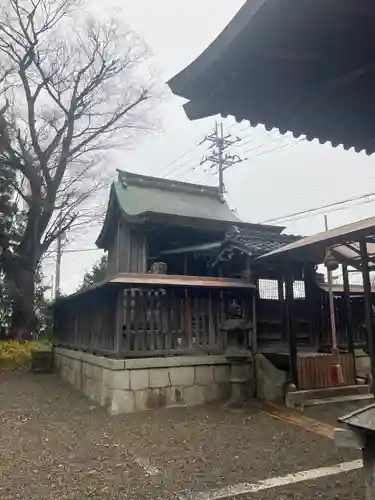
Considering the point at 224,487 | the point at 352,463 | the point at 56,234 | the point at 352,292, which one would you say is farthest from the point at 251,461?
the point at 56,234

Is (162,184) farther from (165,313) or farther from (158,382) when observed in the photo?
(158,382)

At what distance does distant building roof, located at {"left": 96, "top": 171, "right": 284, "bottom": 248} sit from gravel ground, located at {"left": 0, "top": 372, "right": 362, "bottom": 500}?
19.8 ft

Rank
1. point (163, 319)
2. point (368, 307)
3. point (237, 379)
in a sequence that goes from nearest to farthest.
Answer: point (368, 307) < point (237, 379) < point (163, 319)

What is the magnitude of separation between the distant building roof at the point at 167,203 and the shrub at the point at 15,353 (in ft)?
15.7

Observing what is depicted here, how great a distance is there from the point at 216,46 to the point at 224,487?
152 inches

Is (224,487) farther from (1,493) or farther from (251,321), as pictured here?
(251,321)

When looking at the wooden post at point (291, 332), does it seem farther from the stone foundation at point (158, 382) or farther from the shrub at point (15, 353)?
the shrub at point (15, 353)

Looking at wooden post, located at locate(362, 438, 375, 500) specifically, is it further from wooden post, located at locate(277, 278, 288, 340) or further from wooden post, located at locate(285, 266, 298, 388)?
wooden post, located at locate(277, 278, 288, 340)

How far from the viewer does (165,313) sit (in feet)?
25.5

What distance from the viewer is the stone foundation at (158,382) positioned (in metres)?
7.05

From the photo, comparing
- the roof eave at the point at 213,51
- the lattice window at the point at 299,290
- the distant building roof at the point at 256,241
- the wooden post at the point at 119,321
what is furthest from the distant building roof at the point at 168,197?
the roof eave at the point at 213,51

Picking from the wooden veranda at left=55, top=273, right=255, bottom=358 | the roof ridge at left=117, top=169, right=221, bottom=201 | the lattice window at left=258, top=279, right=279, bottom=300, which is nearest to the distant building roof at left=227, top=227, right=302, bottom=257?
the wooden veranda at left=55, top=273, right=255, bottom=358

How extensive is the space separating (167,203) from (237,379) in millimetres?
8406

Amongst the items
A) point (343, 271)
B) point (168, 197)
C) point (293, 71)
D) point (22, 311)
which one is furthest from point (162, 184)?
point (293, 71)
